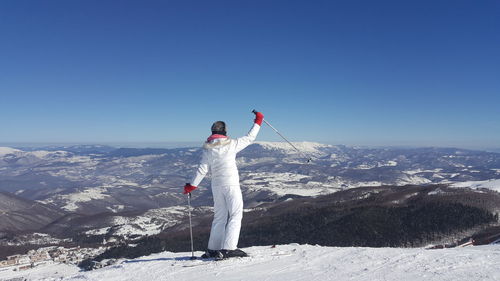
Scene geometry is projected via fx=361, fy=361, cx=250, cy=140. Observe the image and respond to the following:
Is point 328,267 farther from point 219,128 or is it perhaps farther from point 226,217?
point 219,128

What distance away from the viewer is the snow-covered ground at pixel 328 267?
759 centimetres

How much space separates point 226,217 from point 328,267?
3094 millimetres

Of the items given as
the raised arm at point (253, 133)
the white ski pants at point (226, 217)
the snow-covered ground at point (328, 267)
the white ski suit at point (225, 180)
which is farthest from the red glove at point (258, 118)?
the snow-covered ground at point (328, 267)

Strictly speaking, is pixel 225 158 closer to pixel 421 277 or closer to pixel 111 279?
pixel 111 279

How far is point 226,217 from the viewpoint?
404 inches

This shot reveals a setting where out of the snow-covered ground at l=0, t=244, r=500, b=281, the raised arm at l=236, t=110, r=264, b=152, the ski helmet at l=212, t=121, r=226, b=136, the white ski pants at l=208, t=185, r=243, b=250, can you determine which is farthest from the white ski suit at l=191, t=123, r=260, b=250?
the snow-covered ground at l=0, t=244, r=500, b=281

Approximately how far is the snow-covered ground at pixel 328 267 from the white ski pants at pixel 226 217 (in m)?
0.59

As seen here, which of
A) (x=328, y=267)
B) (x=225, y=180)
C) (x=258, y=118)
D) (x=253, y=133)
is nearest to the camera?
(x=328, y=267)

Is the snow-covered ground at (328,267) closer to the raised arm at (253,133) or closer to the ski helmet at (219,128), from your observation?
the raised arm at (253,133)

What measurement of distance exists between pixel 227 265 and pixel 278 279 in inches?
73.1

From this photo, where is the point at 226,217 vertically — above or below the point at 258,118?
below

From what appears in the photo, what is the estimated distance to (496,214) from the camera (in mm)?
47688

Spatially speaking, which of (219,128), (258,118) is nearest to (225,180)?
(219,128)

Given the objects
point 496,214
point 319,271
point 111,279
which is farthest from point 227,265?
point 496,214
